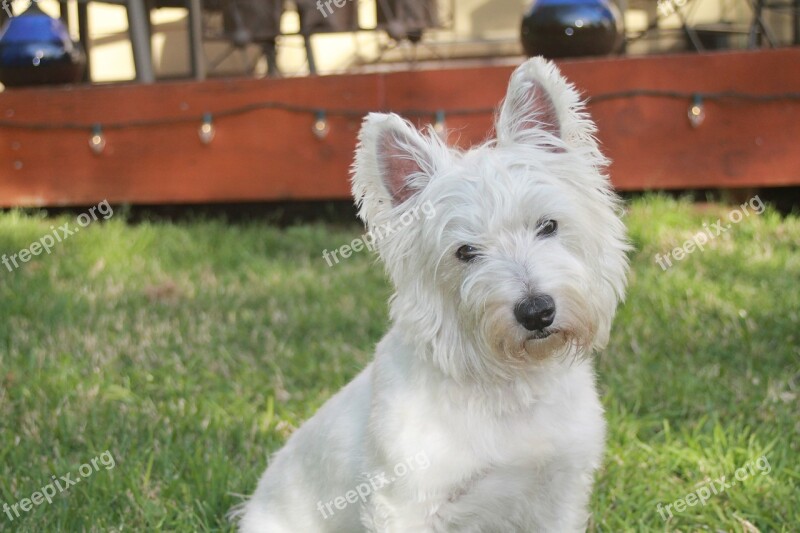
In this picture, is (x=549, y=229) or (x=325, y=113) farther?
(x=325, y=113)

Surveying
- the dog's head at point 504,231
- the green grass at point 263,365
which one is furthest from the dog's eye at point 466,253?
the green grass at point 263,365

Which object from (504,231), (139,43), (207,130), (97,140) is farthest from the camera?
(139,43)

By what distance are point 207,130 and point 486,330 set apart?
4.68 m

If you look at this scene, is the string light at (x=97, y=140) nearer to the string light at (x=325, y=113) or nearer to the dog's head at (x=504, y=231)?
the string light at (x=325, y=113)

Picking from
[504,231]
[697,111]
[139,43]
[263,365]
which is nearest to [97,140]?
[139,43]

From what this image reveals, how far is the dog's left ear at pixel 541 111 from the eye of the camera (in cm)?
221

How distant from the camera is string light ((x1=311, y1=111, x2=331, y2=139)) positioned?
6270 millimetres

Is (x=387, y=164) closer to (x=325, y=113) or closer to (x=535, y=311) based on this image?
(x=535, y=311)

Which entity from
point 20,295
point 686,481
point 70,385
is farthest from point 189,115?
point 686,481

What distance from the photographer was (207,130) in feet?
20.9

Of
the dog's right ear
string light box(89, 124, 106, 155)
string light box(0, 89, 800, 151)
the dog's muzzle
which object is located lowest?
string light box(89, 124, 106, 155)

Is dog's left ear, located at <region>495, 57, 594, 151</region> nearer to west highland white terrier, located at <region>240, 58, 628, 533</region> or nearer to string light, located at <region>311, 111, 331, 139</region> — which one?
west highland white terrier, located at <region>240, 58, 628, 533</region>

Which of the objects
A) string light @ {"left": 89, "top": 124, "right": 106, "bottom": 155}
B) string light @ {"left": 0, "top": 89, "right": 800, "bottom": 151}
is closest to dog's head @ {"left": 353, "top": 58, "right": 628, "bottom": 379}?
string light @ {"left": 0, "top": 89, "right": 800, "bottom": 151}

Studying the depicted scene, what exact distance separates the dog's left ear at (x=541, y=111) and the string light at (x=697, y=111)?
3.87 metres
